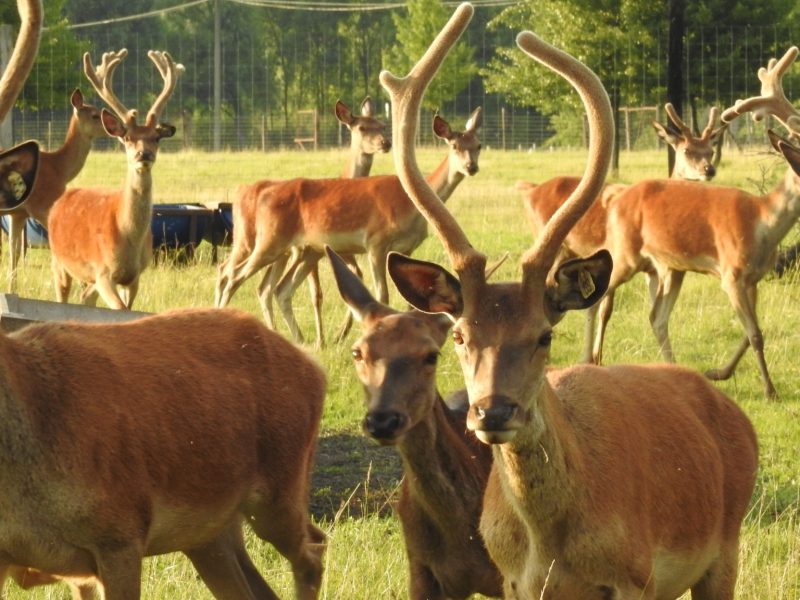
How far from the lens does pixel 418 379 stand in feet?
18.9

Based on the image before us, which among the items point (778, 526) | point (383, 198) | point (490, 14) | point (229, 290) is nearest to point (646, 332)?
point (383, 198)

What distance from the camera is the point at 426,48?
64.2 m

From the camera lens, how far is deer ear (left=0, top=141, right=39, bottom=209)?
5125 mm

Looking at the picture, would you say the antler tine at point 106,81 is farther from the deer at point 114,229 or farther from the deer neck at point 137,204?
the deer neck at point 137,204

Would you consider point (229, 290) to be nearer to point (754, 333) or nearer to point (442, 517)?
point (754, 333)

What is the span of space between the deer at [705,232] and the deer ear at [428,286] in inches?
294

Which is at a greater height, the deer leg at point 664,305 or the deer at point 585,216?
the deer at point 585,216

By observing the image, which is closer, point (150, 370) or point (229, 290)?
point (150, 370)

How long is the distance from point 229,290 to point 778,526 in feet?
26.8

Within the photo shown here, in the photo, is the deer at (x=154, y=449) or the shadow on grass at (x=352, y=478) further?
the shadow on grass at (x=352, y=478)

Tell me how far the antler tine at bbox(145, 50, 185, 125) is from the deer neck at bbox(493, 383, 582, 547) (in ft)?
32.9

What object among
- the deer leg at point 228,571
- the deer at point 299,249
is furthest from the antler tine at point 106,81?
the deer leg at point 228,571

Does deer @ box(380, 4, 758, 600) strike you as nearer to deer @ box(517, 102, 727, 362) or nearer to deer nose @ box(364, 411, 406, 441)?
deer nose @ box(364, 411, 406, 441)

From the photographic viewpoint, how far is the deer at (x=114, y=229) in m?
13.5
